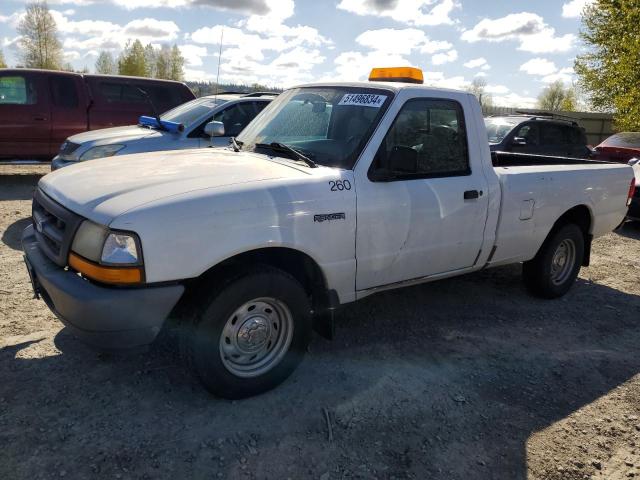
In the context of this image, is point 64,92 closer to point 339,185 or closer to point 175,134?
point 175,134

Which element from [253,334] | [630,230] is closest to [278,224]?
[253,334]

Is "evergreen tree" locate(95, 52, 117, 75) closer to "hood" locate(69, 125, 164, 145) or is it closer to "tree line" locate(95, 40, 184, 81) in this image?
"tree line" locate(95, 40, 184, 81)

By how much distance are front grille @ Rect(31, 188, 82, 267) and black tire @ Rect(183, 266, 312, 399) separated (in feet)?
2.63

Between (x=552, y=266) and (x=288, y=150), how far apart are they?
3136mm

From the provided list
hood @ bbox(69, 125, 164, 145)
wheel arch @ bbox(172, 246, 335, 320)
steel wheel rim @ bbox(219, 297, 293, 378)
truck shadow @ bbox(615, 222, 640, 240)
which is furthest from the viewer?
truck shadow @ bbox(615, 222, 640, 240)

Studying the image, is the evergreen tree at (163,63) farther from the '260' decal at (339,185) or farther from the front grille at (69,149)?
the '260' decal at (339,185)

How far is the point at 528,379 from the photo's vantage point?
3.67 meters

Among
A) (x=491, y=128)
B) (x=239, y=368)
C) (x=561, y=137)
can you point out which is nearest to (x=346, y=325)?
(x=239, y=368)

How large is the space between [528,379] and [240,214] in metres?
2.34

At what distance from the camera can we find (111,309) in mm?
2588

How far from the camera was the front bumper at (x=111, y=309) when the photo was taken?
2.60m

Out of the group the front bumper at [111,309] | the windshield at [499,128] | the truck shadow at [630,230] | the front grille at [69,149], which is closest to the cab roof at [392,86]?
the front bumper at [111,309]

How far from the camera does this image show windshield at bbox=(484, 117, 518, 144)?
33.3ft

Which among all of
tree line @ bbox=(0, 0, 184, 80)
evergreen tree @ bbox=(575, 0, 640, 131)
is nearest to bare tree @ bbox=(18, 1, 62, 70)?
tree line @ bbox=(0, 0, 184, 80)
